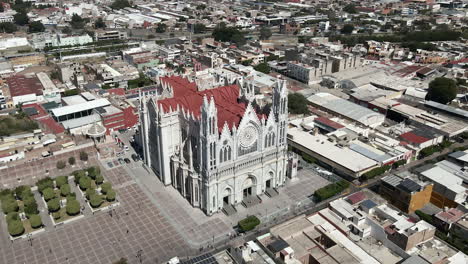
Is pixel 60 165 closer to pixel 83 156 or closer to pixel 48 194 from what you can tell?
pixel 83 156

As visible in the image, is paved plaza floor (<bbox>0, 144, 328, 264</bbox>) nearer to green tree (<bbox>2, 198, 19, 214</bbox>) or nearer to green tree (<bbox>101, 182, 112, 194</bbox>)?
green tree (<bbox>2, 198, 19, 214</bbox>)

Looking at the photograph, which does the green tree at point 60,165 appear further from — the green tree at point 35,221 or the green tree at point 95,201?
the green tree at point 35,221

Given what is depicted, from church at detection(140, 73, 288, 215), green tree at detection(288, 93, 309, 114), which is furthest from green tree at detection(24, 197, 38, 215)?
green tree at detection(288, 93, 309, 114)

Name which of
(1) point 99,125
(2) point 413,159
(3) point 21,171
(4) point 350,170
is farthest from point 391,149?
(3) point 21,171

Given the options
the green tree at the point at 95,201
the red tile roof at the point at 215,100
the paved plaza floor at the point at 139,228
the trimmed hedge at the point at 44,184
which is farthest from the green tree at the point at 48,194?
the red tile roof at the point at 215,100

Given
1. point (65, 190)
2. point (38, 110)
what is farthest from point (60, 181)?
point (38, 110)

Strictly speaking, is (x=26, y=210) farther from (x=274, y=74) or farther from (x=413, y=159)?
(x=274, y=74)
